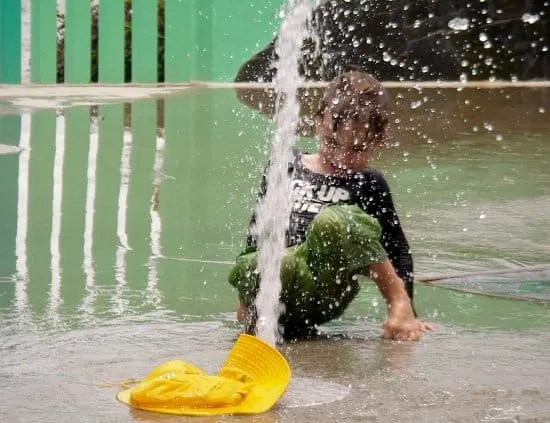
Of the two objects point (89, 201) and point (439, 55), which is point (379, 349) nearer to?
point (89, 201)

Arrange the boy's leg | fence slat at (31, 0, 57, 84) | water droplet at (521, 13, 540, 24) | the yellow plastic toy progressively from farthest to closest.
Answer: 1. water droplet at (521, 13, 540, 24)
2. fence slat at (31, 0, 57, 84)
3. the boy's leg
4. the yellow plastic toy

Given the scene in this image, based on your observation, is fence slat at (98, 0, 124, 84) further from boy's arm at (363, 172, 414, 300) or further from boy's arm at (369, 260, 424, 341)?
boy's arm at (369, 260, 424, 341)

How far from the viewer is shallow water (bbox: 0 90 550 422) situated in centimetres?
306

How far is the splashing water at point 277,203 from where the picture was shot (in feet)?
11.8

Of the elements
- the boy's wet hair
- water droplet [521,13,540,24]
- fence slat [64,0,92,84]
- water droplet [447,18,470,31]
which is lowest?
the boy's wet hair

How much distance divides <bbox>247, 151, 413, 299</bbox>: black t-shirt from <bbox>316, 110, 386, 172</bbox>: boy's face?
4 centimetres

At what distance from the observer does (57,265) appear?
4.81 meters

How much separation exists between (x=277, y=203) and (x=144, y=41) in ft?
38.5

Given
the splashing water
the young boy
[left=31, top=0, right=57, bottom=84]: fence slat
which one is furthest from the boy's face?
[left=31, top=0, right=57, bottom=84]: fence slat

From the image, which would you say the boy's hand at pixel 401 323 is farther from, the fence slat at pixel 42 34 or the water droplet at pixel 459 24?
the water droplet at pixel 459 24

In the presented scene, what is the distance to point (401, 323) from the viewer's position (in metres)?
3.66

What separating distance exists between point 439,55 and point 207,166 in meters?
9.00

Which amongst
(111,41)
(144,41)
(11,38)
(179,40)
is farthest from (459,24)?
(11,38)

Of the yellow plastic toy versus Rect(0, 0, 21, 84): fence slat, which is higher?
Rect(0, 0, 21, 84): fence slat
